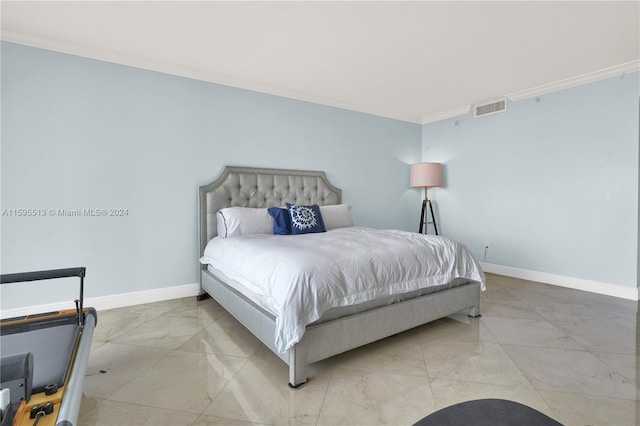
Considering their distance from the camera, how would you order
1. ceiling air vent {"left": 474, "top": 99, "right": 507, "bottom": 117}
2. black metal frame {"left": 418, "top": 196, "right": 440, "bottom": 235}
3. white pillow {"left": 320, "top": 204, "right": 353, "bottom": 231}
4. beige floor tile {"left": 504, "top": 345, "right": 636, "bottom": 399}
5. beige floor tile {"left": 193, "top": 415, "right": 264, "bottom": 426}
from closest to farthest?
1. beige floor tile {"left": 193, "top": 415, "right": 264, "bottom": 426}
2. beige floor tile {"left": 504, "top": 345, "right": 636, "bottom": 399}
3. white pillow {"left": 320, "top": 204, "right": 353, "bottom": 231}
4. ceiling air vent {"left": 474, "top": 99, "right": 507, "bottom": 117}
5. black metal frame {"left": 418, "top": 196, "right": 440, "bottom": 235}

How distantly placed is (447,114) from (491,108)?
2.25 ft

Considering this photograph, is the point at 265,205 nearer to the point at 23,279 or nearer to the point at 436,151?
the point at 23,279

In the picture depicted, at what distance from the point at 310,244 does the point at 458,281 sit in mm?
1297

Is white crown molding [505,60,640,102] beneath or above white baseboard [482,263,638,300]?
above

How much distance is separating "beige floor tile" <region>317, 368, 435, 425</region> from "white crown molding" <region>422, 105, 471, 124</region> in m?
4.05

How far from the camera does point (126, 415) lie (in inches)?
58.1

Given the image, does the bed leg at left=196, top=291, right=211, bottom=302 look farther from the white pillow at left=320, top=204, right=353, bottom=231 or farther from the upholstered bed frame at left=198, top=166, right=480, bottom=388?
the white pillow at left=320, top=204, right=353, bottom=231

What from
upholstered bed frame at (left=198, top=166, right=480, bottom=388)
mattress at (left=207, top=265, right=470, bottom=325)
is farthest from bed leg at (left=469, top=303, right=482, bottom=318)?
mattress at (left=207, top=265, right=470, bottom=325)

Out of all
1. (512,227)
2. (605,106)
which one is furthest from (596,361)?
(605,106)

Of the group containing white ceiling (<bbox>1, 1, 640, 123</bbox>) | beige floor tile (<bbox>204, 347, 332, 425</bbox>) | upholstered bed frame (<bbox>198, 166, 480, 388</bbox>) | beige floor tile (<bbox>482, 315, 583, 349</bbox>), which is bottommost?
beige floor tile (<bbox>204, 347, 332, 425</bbox>)

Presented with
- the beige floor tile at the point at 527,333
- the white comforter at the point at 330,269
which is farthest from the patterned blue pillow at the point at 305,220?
the beige floor tile at the point at 527,333

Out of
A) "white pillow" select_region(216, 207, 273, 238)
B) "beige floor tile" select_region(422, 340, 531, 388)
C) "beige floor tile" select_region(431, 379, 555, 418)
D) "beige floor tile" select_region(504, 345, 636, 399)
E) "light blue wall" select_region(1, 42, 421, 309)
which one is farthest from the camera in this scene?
"white pillow" select_region(216, 207, 273, 238)

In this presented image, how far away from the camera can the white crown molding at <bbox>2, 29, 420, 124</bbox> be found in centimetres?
257

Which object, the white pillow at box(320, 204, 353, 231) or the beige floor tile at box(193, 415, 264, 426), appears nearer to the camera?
the beige floor tile at box(193, 415, 264, 426)
